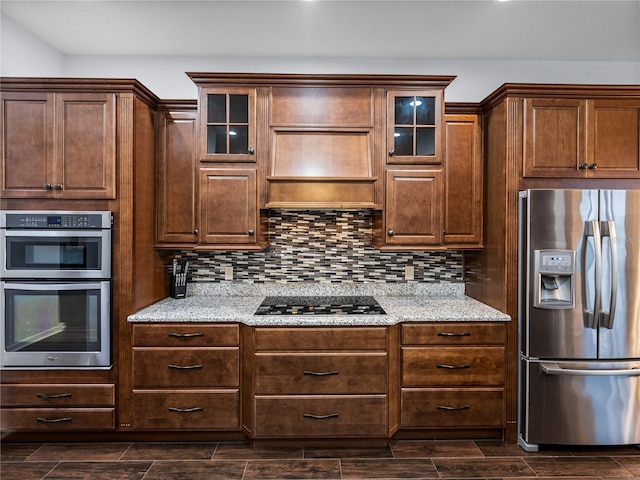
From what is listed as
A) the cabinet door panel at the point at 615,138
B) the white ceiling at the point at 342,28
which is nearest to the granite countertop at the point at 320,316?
the cabinet door panel at the point at 615,138

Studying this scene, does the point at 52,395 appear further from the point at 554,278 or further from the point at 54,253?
the point at 554,278

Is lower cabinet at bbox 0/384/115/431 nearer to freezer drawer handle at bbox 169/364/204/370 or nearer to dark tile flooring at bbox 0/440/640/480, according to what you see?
dark tile flooring at bbox 0/440/640/480

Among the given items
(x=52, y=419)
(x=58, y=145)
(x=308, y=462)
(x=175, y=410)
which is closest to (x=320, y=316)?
(x=308, y=462)

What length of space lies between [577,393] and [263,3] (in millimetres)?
3115

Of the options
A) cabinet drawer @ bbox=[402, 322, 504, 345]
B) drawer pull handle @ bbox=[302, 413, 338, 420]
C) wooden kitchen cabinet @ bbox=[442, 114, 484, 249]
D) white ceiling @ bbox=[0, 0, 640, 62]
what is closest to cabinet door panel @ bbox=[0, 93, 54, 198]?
white ceiling @ bbox=[0, 0, 640, 62]

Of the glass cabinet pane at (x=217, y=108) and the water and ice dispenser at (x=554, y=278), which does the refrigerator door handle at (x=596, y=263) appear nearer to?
the water and ice dispenser at (x=554, y=278)

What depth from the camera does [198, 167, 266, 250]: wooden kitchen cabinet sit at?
8.71 feet

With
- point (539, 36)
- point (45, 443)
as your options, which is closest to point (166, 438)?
point (45, 443)

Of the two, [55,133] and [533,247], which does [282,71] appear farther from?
[533,247]

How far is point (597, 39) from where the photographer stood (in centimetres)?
285

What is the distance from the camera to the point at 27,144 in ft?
7.96

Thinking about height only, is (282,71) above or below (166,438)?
above

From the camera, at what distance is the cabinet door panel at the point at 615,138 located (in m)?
2.52

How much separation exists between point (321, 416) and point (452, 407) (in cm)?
85
